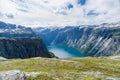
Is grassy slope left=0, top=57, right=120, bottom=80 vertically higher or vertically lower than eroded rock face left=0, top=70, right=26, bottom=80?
lower

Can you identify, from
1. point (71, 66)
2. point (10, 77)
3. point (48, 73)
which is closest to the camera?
point (10, 77)

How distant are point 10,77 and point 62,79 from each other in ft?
36.7

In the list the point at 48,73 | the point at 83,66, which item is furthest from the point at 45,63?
the point at 48,73

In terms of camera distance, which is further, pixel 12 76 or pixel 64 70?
pixel 64 70

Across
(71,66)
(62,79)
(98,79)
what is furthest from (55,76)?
(71,66)

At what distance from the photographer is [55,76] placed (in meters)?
53.7

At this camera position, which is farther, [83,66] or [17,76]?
[83,66]

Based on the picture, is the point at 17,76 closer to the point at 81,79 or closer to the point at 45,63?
the point at 81,79

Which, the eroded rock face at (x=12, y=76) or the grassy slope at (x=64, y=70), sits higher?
the eroded rock face at (x=12, y=76)

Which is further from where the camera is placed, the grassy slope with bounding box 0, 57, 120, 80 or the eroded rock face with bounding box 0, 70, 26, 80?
the grassy slope with bounding box 0, 57, 120, 80

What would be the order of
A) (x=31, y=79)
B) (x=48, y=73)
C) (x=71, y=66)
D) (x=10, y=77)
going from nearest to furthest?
(x=10, y=77), (x=31, y=79), (x=48, y=73), (x=71, y=66)

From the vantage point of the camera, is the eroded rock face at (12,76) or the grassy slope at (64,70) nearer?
the eroded rock face at (12,76)

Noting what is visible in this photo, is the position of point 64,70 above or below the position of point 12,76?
below

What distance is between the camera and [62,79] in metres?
52.1
